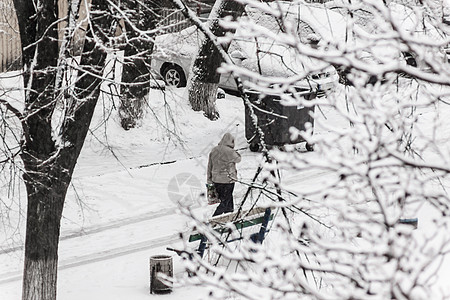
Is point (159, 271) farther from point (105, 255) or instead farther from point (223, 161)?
point (223, 161)

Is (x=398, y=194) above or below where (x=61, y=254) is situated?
above

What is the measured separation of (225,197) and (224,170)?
14.4 inches

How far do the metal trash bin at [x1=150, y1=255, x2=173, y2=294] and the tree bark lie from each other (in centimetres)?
133

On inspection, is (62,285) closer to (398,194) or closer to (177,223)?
(177,223)

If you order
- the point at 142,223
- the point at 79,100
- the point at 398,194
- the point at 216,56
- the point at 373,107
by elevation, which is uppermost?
the point at 373,107

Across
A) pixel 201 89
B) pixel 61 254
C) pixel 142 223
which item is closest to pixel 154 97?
pixel 201 89

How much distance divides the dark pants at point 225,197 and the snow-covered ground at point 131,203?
0.43 metres

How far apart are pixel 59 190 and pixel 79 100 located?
116 cm

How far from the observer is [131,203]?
13.5 meters

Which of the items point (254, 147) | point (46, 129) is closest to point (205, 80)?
point (254, 147)

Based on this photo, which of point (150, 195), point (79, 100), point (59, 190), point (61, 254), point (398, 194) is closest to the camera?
point (398, 194)

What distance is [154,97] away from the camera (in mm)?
18156

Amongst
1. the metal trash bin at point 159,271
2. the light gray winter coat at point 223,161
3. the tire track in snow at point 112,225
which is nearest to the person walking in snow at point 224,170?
the light gray winter coat at point 223,161

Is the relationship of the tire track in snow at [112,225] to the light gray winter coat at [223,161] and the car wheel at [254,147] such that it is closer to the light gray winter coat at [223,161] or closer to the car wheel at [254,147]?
the light gray winter coat at [223,161]
